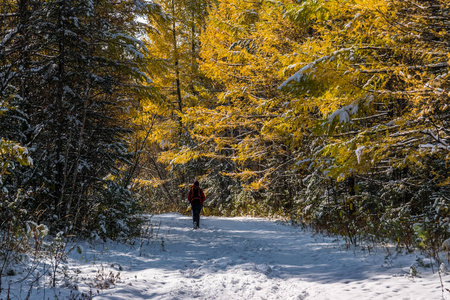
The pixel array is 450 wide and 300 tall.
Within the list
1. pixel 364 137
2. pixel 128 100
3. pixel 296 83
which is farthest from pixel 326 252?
pixel 128 100

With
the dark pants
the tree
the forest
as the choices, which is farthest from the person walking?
the tree

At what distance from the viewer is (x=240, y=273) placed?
580 centimetres

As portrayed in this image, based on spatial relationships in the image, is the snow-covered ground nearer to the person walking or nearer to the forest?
the forest

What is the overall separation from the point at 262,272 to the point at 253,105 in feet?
28.3

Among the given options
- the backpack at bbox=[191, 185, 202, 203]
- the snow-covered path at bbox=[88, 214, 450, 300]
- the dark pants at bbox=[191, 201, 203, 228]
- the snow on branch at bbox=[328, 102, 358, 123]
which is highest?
the snow on branch at bbox=[328, 102, 358, 123]

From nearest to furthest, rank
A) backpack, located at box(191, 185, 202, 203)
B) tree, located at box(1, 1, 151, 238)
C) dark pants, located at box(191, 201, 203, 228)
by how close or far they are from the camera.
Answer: tree, located at box(1, 1, 151, 238) < dark pants, located at box(191, 201, 203, 228) < backpack, located at box(191, 185, 202, 203)

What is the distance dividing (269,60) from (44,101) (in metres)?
7.52

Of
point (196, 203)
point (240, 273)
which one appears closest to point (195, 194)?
point (196, 203)

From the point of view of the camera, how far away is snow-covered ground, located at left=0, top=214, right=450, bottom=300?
14.5 ft

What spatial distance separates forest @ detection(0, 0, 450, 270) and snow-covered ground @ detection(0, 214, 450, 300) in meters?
0.68

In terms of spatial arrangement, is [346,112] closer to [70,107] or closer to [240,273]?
[240,273]

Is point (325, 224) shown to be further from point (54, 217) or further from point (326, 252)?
point (54, 217)

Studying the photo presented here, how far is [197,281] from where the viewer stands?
17.8 feet

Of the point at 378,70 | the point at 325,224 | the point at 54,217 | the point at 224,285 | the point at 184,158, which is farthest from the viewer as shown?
the point at 184,158
